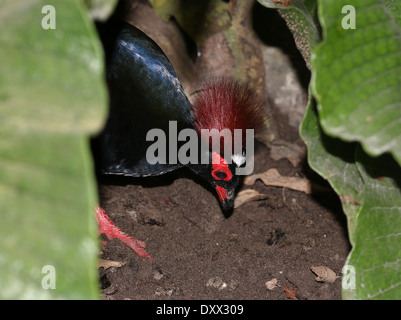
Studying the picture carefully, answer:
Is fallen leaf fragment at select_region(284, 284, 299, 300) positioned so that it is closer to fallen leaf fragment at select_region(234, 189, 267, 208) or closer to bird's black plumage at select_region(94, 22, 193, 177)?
fallen leaf fragment at select_region(234, 189, 267, 208)

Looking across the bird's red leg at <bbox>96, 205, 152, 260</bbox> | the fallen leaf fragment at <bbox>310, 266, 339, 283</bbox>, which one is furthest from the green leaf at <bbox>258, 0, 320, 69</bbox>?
the bird's red leg at <bbox>96, 205, 152, 260</bbox>

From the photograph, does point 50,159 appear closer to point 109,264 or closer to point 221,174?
point 109,264

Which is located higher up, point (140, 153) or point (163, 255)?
point (140, 153)

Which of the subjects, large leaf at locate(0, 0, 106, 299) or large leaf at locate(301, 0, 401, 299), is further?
large leaf at locate(301, 0, 401, 299)

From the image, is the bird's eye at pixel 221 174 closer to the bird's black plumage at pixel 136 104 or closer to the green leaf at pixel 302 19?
the bird's black plumage at pixel 136 104

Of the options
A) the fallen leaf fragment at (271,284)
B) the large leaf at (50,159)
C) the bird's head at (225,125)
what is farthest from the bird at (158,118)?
the large leaf at (50,159)

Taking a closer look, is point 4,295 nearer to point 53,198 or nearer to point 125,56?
point 53,198
